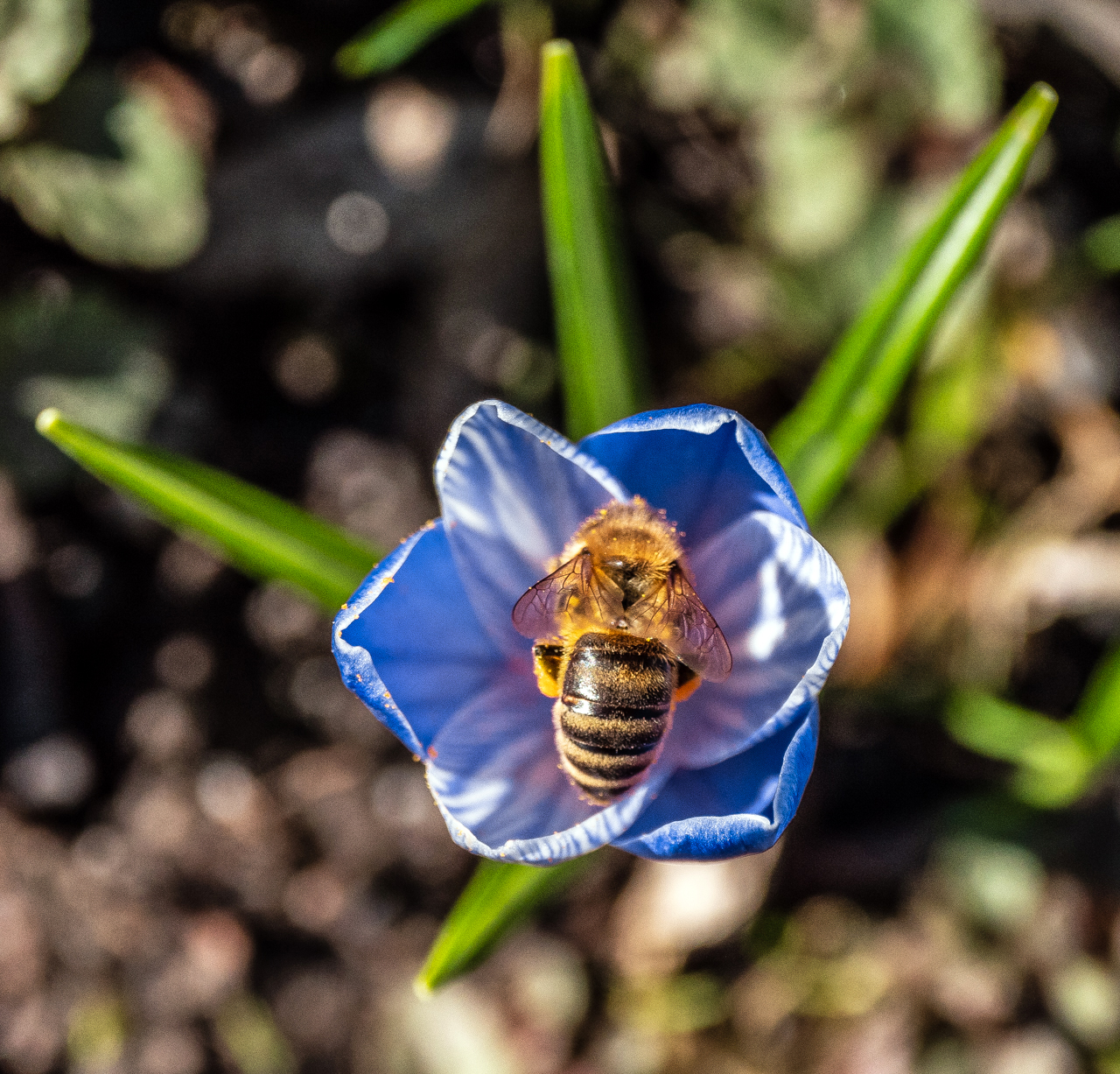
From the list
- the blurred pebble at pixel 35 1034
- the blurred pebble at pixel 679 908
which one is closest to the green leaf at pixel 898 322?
the blurred pebble at pixel 679 908

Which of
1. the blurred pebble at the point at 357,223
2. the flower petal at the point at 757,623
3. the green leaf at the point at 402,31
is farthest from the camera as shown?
the blurred pebble at the point at 357,223

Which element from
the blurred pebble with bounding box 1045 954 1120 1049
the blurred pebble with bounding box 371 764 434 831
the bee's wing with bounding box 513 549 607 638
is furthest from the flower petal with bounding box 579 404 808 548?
the blurred pebble with bounding box 1045 954 1120 1049

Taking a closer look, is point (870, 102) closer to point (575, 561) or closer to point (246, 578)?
point (575, 561)

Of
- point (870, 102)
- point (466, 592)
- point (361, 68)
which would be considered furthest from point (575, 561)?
point (870, 102)

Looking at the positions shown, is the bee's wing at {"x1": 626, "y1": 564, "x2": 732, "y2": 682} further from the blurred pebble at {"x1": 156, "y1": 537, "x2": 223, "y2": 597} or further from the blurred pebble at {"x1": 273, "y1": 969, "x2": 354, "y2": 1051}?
the blurred pebble at {"x1": 273, "y1": 969, "x2": 354, "y2": 1051}

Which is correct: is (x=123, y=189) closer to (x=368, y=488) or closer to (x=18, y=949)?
(x=368, y=488)

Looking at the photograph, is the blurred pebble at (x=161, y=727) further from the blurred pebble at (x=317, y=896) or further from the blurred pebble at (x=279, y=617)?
the blurred pebble at (x=317, y=896)
